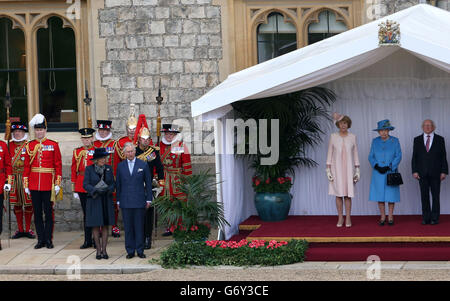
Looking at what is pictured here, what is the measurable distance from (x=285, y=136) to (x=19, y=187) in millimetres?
4026

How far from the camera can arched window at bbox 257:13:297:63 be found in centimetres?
1301

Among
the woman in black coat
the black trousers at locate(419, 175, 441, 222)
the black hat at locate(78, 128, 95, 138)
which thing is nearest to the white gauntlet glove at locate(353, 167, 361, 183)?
the black trousers at locate(419, 175, 441, 222)

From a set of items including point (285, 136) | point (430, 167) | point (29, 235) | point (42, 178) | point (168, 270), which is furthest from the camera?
point (29, 235)

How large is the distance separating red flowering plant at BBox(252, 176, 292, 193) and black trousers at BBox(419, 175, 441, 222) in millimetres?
1891

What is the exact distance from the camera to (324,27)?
13.0m

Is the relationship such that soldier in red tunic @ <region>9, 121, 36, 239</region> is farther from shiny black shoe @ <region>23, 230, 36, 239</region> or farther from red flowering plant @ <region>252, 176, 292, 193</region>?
red flowering plant @ <region>252, 176, 292, 193</region>

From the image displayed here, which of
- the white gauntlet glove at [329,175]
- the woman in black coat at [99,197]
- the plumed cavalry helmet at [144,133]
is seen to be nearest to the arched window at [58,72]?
the plumed cavalry helmet at [144,133]

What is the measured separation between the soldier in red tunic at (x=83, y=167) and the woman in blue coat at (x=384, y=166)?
3.91 metres

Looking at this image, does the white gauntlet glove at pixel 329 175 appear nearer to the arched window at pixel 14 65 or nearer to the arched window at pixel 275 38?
the arched window at pixel 275 38

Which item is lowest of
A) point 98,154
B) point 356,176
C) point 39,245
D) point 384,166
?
point 39,245

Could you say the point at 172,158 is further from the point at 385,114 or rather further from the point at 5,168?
the point at 385,114

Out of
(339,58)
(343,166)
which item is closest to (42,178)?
(343,166)

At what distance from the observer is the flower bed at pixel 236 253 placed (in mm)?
9266

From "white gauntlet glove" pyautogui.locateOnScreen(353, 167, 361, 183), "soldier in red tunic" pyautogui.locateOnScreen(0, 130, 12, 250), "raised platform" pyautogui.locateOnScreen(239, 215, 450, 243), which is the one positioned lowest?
"raised platform" pyautogui.locateOnScreen(239, 215, 450, 243)
